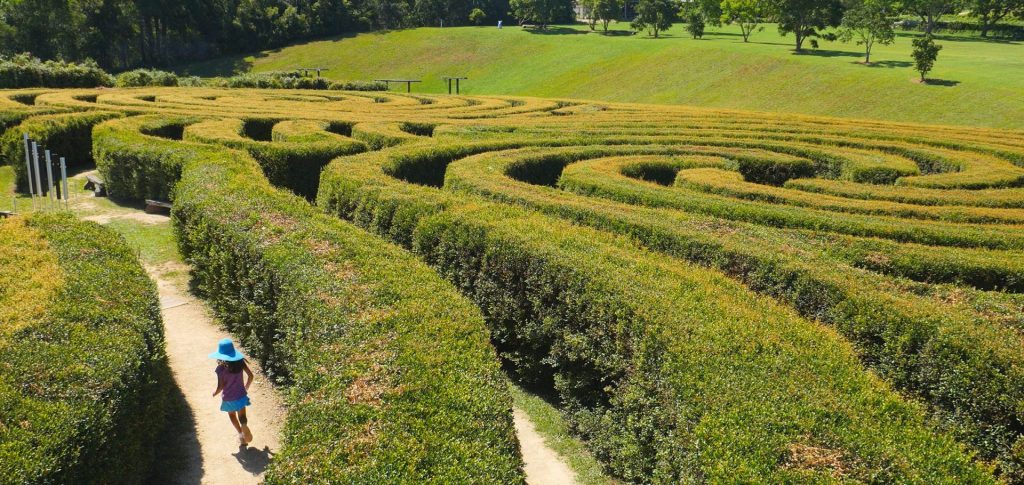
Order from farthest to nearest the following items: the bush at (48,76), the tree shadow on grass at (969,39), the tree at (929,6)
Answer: the tree at (929,6)
the tree shadow on grass at (969,39)
the bush at (48,76)

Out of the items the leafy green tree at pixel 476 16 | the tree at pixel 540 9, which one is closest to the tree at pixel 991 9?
the tree at pixel 540 9

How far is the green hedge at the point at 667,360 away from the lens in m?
6.45

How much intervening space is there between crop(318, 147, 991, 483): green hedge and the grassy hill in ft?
136

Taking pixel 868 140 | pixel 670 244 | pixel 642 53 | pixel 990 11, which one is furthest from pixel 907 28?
pixel 670 244

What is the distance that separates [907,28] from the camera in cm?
9475

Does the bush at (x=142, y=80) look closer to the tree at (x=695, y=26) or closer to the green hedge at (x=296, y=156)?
the green hedge at (x=296, y=156)

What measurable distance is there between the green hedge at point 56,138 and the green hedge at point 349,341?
1229cm

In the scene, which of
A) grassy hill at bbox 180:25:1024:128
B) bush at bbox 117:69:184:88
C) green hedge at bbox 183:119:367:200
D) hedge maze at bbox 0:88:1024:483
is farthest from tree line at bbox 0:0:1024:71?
green hedge at bbox 183:119:367:200

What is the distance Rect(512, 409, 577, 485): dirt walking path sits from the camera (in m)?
9.05

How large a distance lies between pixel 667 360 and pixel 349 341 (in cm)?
361

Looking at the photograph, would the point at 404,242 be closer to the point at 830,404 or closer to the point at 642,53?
the point at 830,404

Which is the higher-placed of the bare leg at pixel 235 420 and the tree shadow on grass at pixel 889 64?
the tree shadow on grass at pixel 889 64

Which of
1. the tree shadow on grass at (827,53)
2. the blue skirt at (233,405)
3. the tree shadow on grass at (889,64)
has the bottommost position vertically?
the blue skirt at (233,405)

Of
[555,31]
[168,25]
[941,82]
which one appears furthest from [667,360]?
[555,31]
